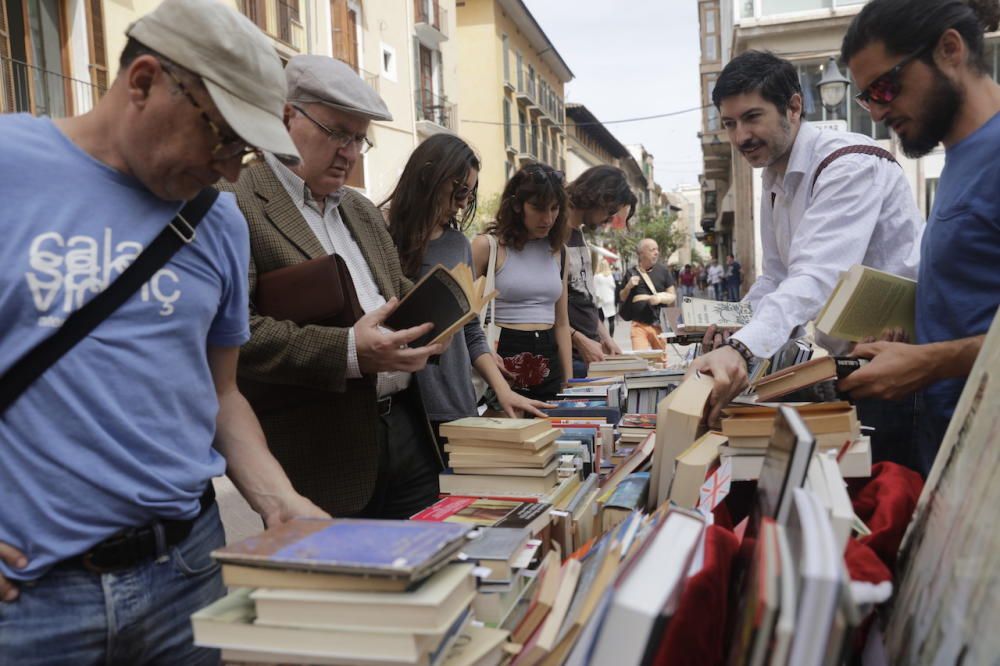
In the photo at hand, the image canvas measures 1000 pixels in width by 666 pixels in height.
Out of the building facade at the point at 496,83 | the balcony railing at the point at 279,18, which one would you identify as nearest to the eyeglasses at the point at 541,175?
the balcony railing at the point at 279,18

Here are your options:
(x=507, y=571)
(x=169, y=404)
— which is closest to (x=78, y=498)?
(x=169, y=404)

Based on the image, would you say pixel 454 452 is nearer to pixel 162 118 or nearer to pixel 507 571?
pixel 507 571

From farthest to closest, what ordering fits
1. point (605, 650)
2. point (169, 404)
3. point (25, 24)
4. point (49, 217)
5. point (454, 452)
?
point (25, 24) → point (454, 452) → point (169, 404) → point (49, 217) → point (605, 650)

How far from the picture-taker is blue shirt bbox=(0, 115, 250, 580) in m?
1.15

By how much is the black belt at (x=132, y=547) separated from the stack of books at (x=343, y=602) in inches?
13.3

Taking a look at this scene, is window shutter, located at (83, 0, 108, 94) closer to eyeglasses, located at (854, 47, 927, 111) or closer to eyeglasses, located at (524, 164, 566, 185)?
eyeglasses, located at (524, 164, 566, 185)

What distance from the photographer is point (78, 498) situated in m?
1.20

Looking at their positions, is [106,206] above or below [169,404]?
above

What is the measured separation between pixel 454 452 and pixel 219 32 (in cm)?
109

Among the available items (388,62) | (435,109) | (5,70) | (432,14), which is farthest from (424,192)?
(432,14)

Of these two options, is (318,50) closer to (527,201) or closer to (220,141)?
(527,201)

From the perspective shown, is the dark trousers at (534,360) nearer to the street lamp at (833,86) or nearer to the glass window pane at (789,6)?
the street lamp at (833,86)

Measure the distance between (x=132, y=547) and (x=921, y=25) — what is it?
188 centimetres

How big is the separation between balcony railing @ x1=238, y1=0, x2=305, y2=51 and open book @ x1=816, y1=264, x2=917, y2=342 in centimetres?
1371
